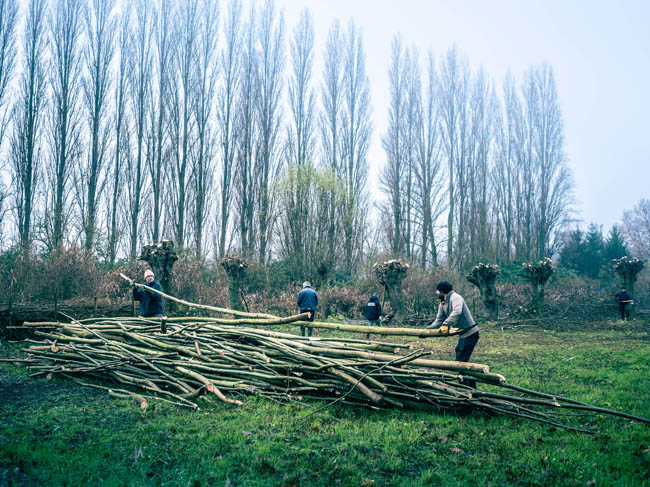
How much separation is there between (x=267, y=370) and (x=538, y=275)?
17882 mm

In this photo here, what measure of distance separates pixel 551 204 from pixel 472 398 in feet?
111

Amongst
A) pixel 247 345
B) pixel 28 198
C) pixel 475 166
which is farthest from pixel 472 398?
pixel 475 166

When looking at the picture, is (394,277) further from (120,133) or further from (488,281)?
(120,133)

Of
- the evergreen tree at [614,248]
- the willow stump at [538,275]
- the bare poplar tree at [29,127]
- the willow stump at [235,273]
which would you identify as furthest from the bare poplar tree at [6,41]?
the evergreen tree at [614,248]

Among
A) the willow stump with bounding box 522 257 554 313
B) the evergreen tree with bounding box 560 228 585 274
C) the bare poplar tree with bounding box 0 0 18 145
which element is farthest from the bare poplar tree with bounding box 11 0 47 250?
the evergreen tree with bounding box 560 228 585 274

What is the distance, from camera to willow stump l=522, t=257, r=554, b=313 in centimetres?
2016

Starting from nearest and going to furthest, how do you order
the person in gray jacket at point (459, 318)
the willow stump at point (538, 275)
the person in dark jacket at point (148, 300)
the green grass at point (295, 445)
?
1. the green grass at point (295, 445)
2. the person in gray jacket at point (459, 318)
3. the person in dark jacket at point (148, 300)
4. the willow stump at point (538, 275)

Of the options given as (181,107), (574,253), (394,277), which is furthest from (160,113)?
(574,253)

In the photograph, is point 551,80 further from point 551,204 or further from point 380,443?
point 380,443

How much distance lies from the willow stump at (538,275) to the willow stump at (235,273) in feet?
42.7

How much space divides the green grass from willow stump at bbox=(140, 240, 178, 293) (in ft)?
27.0

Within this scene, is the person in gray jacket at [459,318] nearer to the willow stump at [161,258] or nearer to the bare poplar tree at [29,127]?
the willow stump at [161,258]

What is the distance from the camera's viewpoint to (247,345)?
21.3ft

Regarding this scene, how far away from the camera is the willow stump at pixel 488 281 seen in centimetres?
1917
